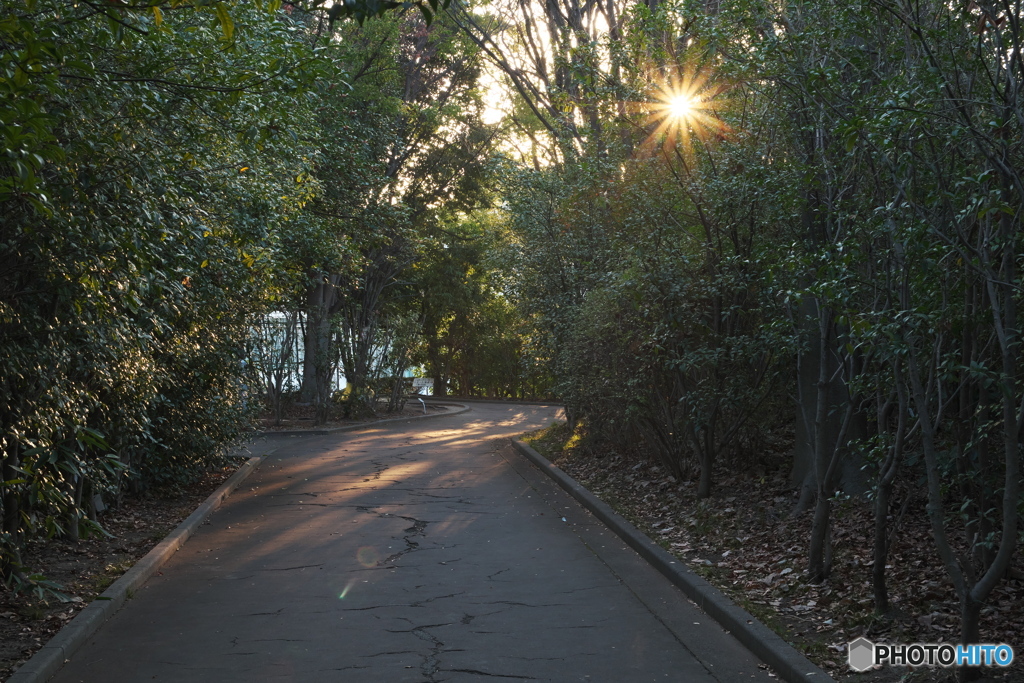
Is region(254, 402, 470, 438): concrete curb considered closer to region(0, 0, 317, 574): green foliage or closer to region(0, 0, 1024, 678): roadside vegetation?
region(0, 0, 1024, 678): roadside vegetation

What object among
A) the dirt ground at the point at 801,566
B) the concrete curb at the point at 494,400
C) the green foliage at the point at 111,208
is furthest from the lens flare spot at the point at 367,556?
the concrete curb at the point at 494,400

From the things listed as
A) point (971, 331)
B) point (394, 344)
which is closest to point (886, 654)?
point (971, 331)

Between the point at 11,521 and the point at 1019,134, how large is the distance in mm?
7473

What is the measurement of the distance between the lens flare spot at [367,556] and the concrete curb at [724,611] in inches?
102

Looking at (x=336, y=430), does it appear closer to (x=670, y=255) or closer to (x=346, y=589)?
(x=670, y=255)

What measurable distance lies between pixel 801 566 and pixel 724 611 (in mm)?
1304

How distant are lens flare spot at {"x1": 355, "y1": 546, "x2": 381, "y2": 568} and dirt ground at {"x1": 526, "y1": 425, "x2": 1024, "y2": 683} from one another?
111 inches

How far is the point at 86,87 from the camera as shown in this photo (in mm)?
6719

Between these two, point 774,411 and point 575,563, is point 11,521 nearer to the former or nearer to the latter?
point 575,563

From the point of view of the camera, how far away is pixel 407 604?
721 centimetres

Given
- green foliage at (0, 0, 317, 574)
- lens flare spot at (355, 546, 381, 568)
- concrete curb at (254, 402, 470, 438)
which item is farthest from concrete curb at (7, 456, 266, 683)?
concrete curb at (254, 402, 470, 438)

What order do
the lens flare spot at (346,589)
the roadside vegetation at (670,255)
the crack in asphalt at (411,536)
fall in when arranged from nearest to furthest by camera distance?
the roadside vegetation at (670,255) < the lens flare spot at (346,589) < the crack in asphalt at (411,536)

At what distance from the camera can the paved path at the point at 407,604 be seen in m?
5.71

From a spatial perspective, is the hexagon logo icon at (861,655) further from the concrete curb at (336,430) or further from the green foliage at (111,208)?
the concrete curb at (336,430)
